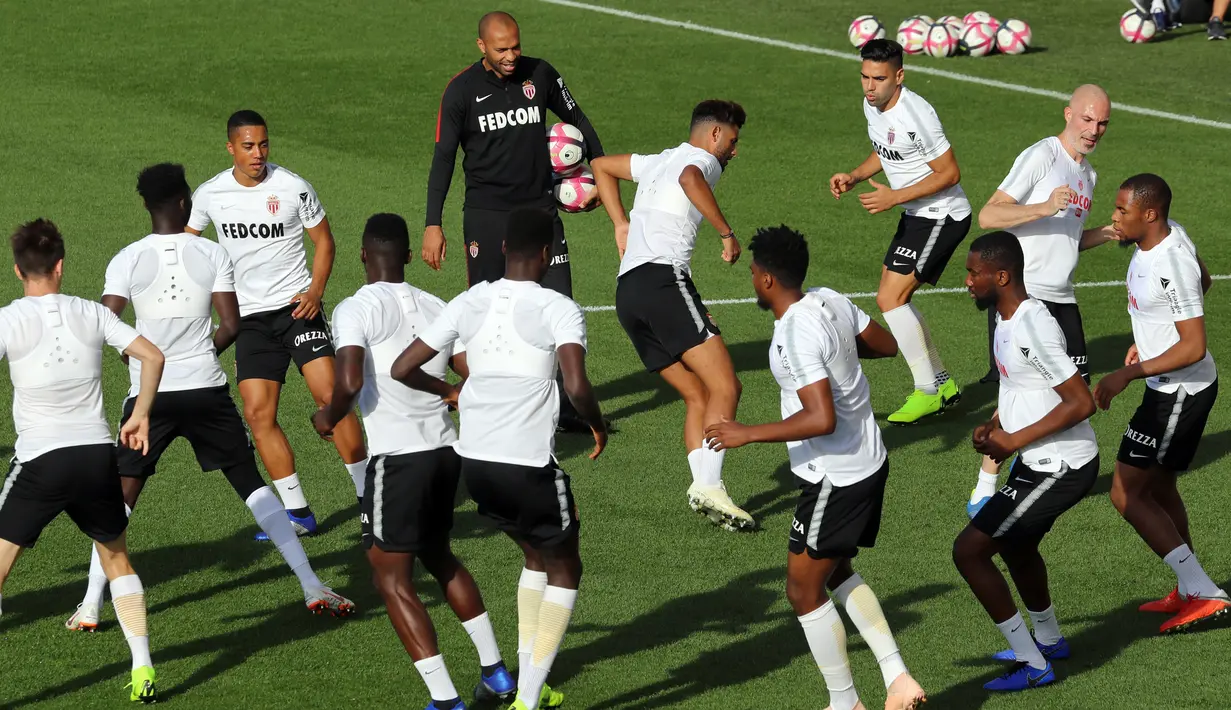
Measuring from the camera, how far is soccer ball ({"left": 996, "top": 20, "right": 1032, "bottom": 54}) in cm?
2436

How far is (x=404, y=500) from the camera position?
7176 mm

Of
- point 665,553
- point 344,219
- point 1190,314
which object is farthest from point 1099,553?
point 344,219

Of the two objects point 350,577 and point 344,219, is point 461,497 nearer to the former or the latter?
point 350,577

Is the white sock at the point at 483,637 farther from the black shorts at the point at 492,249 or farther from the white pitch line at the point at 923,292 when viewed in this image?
the white pitch line at the point at 923,292

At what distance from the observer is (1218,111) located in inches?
846

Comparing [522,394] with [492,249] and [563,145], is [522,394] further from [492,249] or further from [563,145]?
[563,145]

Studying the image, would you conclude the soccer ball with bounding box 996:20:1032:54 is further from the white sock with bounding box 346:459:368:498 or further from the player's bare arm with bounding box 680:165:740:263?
the white sock with bounding box 346:459:368:498

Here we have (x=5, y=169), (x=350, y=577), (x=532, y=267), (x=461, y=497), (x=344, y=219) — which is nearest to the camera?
(x=532, y=267)

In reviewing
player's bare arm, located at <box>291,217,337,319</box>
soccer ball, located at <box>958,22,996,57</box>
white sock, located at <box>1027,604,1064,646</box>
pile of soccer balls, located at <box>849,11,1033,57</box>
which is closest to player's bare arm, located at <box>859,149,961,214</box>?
player's bare arm, located at <box>291,217,337,319</box>

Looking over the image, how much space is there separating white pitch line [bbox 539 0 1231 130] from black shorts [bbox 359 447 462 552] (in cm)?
1646

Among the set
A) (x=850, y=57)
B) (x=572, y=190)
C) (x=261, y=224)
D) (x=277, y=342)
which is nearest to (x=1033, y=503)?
Result: (x=277, y=342)

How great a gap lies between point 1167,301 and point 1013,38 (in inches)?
673

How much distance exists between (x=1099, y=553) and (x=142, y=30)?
19.5 m

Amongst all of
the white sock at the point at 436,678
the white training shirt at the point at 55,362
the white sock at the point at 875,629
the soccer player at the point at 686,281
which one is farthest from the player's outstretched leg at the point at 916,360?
the white training shirt at the point at 55,362
